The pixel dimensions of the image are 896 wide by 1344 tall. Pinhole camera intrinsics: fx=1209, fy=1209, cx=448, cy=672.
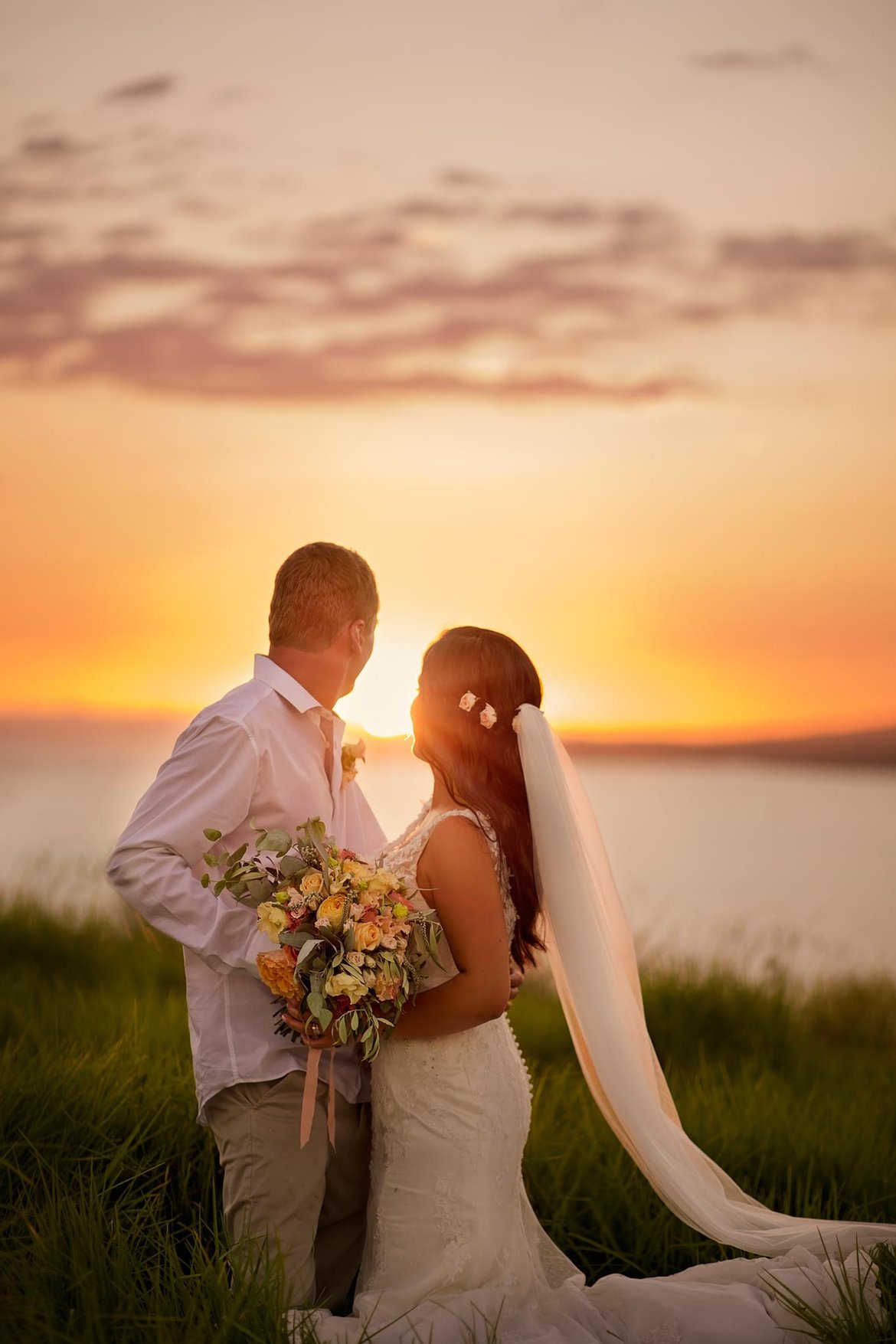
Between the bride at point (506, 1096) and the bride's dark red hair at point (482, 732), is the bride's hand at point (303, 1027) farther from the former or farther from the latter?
the bride's dark red hair at point (482, 732)

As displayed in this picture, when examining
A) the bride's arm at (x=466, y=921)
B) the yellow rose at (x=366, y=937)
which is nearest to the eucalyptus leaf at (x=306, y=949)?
the yellow rose at (x=366, y=937)

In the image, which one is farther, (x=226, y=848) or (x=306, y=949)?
(x=226, y=848)

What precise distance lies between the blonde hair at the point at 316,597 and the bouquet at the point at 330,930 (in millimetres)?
885

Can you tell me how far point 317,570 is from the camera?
4.28 m

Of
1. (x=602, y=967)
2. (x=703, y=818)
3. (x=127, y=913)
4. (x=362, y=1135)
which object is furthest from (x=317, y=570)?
(x=703, y=818)

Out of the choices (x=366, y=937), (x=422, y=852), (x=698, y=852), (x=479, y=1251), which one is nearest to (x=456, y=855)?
(x=422, y=852)

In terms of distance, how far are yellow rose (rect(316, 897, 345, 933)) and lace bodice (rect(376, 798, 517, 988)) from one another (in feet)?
1.09

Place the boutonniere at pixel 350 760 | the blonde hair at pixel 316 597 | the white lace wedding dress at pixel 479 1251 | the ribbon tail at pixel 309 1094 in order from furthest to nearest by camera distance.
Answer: the boutonniere at pixel 350 760 → the blonde hair at pixel 316 597 → the white lace wedding dress at pixel 479 1251 → the ribbon tail at pixel 309 1094

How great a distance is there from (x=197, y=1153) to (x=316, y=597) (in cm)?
241

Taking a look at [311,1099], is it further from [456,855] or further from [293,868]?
[456,855]

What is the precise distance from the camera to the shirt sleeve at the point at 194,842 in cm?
379

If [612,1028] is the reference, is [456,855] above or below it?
above

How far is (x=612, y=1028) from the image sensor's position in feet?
13.8

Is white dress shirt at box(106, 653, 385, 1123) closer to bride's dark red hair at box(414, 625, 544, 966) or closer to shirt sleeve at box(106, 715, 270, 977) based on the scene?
shirt sleeve at box(106, 715, 270, 977)
